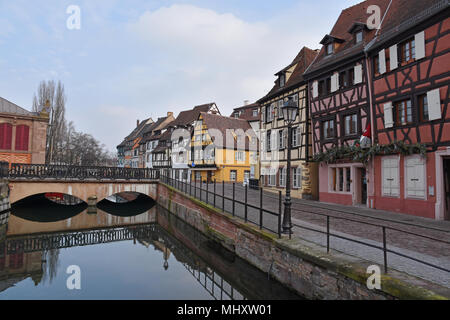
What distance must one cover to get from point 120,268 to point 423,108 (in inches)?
519

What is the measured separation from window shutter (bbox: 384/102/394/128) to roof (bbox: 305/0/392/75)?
3130 mm

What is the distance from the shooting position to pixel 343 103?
1560 centimetres

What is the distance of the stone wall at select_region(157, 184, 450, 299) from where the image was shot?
177 inches

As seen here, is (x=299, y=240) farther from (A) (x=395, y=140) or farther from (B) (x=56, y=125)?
(B) (x=56, y=125)

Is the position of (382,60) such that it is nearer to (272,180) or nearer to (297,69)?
(297,69)

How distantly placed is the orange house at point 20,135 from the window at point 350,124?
27.6 m

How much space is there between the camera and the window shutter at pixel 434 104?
1081cm

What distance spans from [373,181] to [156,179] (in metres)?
17.8

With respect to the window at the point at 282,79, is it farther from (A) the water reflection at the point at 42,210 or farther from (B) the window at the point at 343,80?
(A) the water reflection at the point at 42,210

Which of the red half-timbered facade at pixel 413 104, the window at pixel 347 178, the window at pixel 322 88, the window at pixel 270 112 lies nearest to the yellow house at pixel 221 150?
the window at pixel 270 112

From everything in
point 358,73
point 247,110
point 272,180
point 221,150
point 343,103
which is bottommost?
point 272,180

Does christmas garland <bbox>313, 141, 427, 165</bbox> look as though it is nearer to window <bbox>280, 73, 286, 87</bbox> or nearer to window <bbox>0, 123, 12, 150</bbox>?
window <bbox>280, 73, 286, 87</bbox>

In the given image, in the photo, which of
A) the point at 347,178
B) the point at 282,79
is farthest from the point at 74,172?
the point at 347,178

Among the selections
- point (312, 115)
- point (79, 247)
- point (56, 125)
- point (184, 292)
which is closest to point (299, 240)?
point (184, 292)
